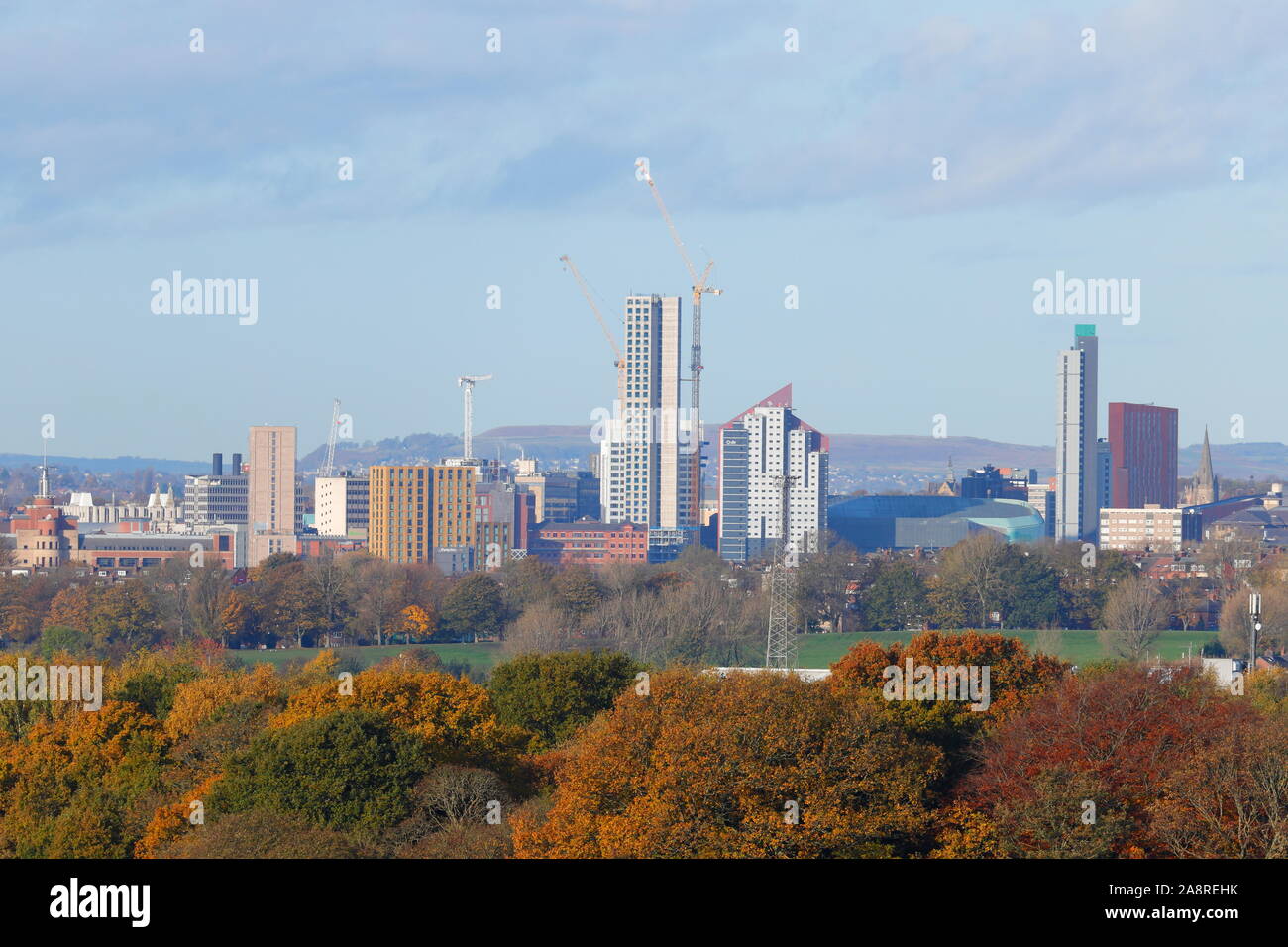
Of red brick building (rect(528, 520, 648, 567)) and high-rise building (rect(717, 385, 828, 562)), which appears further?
high-rise building (rect(717, 385, 828, 562))

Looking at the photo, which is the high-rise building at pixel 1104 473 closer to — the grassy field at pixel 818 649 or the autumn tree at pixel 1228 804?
the grassy field at pixel 818 649

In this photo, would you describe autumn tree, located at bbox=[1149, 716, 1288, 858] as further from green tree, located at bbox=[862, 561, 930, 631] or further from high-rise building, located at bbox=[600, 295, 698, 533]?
high-rise building, located at bbox=[600, 295, 698, 533]

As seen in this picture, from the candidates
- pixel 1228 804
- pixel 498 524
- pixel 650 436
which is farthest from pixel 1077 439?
pixel 1228 804

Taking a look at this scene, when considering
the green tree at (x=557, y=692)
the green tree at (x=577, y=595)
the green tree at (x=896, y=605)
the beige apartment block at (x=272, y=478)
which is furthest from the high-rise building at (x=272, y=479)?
the green tree at (x=557, y=692)

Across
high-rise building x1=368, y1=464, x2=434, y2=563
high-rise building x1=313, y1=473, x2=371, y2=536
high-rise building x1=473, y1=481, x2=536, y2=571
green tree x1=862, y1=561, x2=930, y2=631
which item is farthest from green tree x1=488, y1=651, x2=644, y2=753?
high-rise building x1=313, y1=473, x2=371, y2=536
